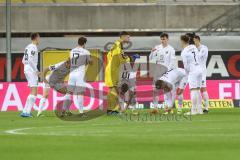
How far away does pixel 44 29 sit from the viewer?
41906 millimetres

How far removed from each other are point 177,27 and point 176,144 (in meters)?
30.0

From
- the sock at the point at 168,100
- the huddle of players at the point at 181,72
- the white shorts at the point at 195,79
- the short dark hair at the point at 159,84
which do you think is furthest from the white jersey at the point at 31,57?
the white shorts at the point at 195,79

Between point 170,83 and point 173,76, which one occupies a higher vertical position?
point 173,76

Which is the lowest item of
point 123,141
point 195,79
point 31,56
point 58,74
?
point 123,141

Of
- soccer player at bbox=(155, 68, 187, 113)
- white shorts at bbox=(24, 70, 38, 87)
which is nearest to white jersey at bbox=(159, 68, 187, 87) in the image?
soccer player at bbox=(155, 68, 187, 113)

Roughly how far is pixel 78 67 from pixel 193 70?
10.2ft

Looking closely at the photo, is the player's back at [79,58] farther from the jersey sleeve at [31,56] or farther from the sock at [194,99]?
A: the sock at [194,99]

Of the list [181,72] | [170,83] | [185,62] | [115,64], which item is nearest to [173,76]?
[170,83]

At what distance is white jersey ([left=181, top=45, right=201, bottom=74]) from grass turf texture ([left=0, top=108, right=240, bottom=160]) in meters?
4.54

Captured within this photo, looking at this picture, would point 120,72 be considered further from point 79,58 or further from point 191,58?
point 191,58

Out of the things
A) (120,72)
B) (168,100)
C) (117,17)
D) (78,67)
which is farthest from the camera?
(117,17)

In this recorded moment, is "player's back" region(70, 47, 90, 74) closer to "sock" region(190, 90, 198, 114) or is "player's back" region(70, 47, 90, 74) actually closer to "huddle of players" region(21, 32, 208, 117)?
"huddle of players" region(21, 32, 208, 117)

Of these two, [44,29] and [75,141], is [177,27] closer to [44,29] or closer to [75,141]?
[44,29]

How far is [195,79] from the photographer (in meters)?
22.9
